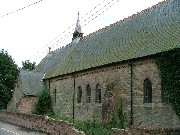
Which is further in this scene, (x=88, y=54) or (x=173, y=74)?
(x=88, y=54)

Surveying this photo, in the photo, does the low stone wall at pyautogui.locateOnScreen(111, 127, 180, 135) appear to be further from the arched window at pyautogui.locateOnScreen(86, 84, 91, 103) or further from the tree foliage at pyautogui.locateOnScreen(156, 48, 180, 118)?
the arched window at pyautogui.locateOnScreen(86, 84, 91, 103)

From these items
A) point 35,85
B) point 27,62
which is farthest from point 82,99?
point 27,62

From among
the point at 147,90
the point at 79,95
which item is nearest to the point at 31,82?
the point at 79,95

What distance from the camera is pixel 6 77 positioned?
4875cm

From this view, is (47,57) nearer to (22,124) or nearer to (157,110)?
(22,124)

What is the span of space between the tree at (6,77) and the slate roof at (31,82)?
326 inches

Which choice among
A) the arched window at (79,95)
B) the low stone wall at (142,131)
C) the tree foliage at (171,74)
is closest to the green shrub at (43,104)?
the arched window at (79,95)

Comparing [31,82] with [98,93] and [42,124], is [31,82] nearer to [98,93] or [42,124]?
[98,93]

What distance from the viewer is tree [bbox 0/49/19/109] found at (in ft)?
157

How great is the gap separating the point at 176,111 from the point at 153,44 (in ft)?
18.9

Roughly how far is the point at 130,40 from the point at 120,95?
515cm

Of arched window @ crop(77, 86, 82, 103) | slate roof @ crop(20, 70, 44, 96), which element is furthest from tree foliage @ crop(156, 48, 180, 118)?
slate roof @ crop(20, 70, 44, 96)

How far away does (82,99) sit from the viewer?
3056cm

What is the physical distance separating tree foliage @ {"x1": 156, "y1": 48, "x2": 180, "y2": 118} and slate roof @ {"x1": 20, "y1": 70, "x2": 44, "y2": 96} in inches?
808
